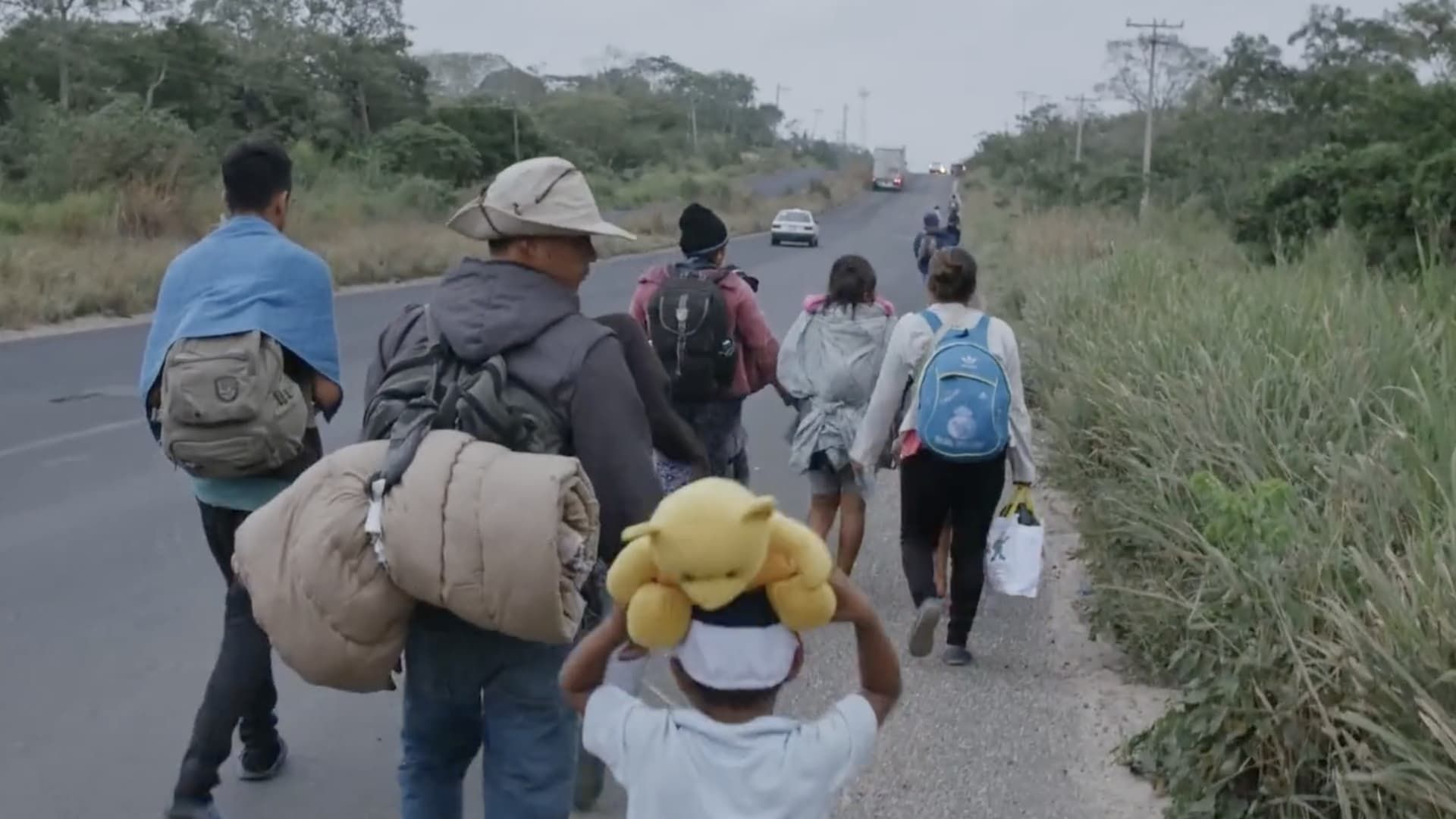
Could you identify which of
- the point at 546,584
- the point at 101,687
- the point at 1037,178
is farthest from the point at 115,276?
the point at 1037,178

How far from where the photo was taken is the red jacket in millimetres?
6590

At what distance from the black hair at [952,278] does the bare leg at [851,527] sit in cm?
121

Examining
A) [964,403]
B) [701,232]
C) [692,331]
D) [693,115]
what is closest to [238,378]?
[692,331]

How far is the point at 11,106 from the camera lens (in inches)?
1667

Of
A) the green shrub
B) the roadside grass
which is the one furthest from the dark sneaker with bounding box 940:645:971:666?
the green shrub

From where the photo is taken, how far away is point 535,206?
3443mm

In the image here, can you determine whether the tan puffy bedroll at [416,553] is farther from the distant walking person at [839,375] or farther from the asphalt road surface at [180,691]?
the distant walking person at [839,375]

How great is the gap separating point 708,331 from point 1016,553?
1.46 metres

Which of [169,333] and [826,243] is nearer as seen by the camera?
[169,333]

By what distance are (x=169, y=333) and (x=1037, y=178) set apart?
62.7 m

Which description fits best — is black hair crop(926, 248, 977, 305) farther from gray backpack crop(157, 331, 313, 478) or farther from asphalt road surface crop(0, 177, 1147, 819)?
gray backpack crop(157, 331, 313, 478)

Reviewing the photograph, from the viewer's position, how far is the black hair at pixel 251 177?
446 cm

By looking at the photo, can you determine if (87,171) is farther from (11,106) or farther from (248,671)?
(248,671)

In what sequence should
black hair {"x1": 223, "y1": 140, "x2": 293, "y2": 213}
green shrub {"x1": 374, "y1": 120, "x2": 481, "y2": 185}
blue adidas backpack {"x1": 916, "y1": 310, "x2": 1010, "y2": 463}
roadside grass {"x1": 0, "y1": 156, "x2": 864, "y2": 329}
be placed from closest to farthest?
black hair {"x1": 223, "y1": 140, "x2": 293, "y2": 213} < blue adidas backpack {"x1": 916, "y1": 310, "x2": 1010, "y2": 463} < roadside grass {"x1": 0, "y1": 156, "x2": 864, "y2": 329} < green shrub {"x1": 374, "y1": 120, "x2": 481, "y2": 185}
